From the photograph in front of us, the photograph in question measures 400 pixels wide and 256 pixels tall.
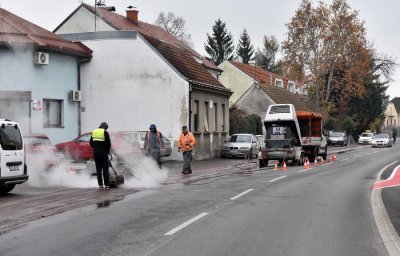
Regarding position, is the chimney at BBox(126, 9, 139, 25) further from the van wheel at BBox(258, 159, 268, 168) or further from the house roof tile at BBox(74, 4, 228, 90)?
the van wheel at BBox(258, 159, 268, 168)

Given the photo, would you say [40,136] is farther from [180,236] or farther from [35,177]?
[180,236]

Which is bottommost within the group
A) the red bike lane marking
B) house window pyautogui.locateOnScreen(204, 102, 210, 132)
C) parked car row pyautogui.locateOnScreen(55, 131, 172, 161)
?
the red bike lane marking

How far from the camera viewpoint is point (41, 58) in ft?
85.6

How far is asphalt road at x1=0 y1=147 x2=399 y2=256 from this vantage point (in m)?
7.48

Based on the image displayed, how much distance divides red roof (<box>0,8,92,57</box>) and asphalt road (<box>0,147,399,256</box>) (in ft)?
40.3

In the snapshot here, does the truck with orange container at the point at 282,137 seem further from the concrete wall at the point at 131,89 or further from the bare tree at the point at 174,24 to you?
the bare tree at the point at 174,24

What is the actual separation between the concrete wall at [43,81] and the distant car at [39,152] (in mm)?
3548

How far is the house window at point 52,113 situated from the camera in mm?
27720

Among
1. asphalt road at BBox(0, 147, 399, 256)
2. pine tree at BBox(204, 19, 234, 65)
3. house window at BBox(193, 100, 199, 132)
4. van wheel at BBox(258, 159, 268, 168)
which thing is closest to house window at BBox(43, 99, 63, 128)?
house window at BBox(193, 100, 199, 132)

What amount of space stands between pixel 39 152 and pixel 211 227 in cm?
1022

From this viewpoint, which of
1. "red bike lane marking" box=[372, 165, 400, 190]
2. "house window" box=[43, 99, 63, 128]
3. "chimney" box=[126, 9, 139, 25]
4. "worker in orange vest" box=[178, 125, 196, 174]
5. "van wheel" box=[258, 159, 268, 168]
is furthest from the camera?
"chimney" box=[126, 9, 139, 25]

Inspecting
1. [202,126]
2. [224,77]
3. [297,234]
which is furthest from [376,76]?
[297,234]

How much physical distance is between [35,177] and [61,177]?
2.60ft

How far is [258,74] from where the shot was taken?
2586 inches
